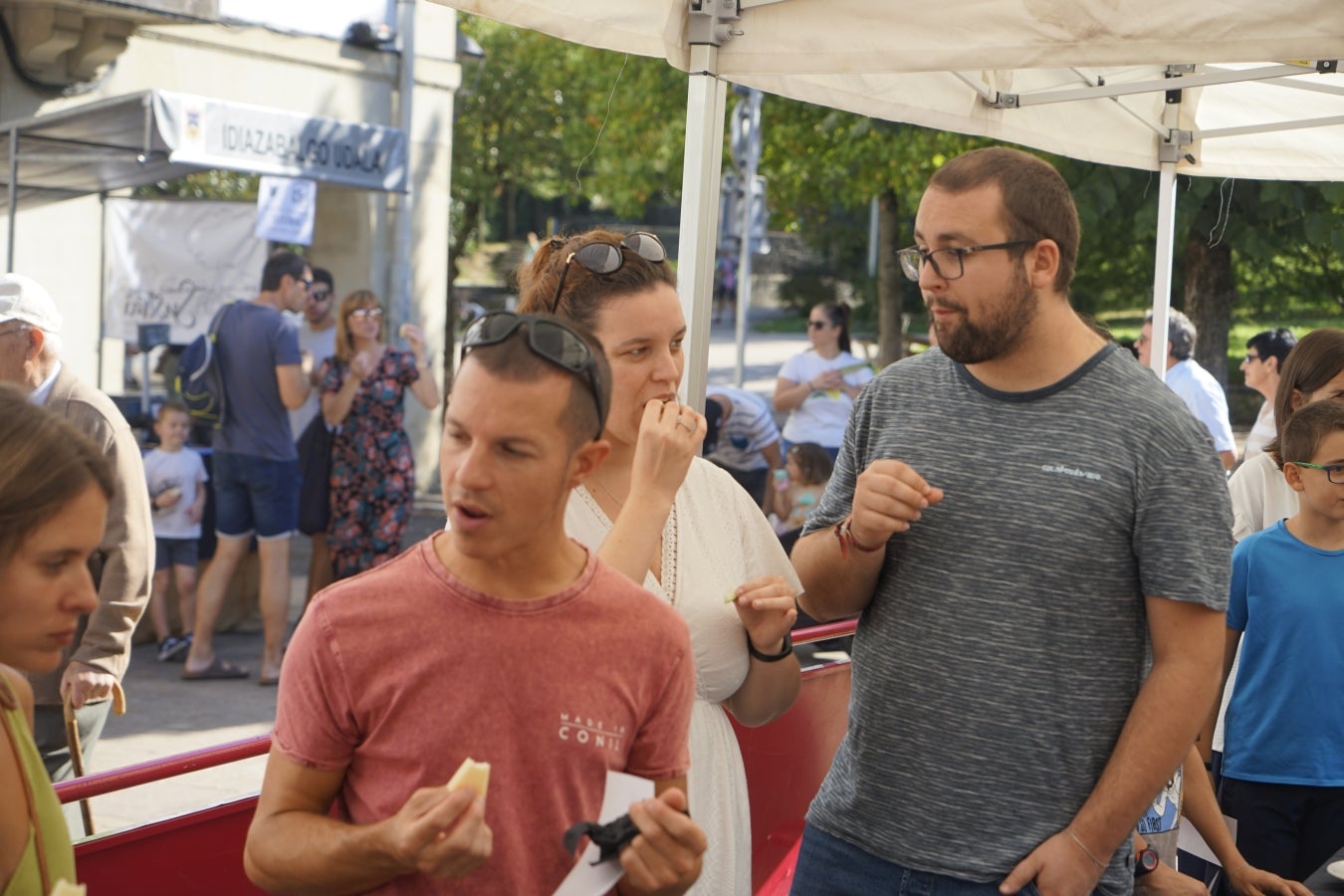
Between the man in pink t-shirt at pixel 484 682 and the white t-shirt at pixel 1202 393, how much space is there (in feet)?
23.4

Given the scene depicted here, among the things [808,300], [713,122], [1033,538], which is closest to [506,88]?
[808,300]

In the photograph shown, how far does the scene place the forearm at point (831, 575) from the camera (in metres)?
2.53

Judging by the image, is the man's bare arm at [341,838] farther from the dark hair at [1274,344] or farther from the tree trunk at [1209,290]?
the tree trunk at [1209,290]

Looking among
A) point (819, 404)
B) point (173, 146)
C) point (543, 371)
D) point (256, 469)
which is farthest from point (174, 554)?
point (543, 371)

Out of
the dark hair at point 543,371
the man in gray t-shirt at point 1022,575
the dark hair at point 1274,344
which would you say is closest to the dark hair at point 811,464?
the dark hair at point 1274,344

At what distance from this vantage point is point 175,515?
8.34 meters

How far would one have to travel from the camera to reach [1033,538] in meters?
2.37

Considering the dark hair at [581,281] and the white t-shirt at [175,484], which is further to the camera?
the white t-shirt at [175,484]

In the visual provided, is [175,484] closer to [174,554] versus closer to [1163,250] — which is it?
[174,554]

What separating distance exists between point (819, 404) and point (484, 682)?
316 inches

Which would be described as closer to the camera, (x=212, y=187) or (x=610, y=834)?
(x=610, y=834)

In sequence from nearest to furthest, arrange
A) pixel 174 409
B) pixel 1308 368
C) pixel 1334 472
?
pixel 1334 472, pixel 1308 368, pixel 174 409

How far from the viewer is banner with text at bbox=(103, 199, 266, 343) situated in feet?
40.7

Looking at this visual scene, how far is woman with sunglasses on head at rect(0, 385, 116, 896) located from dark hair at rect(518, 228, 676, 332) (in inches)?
31.0
